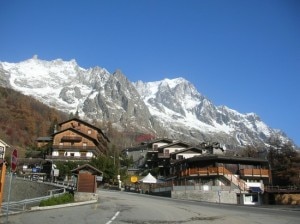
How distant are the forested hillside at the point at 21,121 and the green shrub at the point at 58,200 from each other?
340 ft

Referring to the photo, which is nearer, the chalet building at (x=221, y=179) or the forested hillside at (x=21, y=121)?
the chalet building at (x=221, y=179)

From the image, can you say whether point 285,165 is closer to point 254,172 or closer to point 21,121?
point 254,172

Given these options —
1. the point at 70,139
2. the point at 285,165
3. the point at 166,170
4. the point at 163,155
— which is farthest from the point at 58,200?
the point at 70,139

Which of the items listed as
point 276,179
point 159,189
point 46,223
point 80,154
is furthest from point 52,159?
point 46,223

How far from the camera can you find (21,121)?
159375mm

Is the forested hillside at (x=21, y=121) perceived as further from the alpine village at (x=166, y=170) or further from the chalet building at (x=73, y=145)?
the chalet building at (x=73, y=145)

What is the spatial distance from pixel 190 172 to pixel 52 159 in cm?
Answer: 3866

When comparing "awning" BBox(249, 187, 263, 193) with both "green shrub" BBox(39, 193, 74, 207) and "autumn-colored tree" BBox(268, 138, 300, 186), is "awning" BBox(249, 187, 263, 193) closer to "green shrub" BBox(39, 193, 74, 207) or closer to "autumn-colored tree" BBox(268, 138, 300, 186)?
"autumn-colored tree" BBox(268, 138, 300, 186)

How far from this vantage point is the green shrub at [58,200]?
3098 cm

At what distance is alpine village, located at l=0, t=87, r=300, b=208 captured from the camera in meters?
49.4

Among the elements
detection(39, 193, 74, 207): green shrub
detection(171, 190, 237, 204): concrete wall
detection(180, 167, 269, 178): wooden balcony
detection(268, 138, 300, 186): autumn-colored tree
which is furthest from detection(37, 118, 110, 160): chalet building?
detection(39, 193, 74, 207): green shrub

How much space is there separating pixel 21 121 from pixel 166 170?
292 ft

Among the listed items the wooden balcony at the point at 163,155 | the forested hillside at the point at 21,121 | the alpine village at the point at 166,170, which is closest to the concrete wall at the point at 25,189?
the alpine village at the point at 166,170

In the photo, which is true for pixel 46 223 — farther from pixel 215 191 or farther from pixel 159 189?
pixel 159 189
